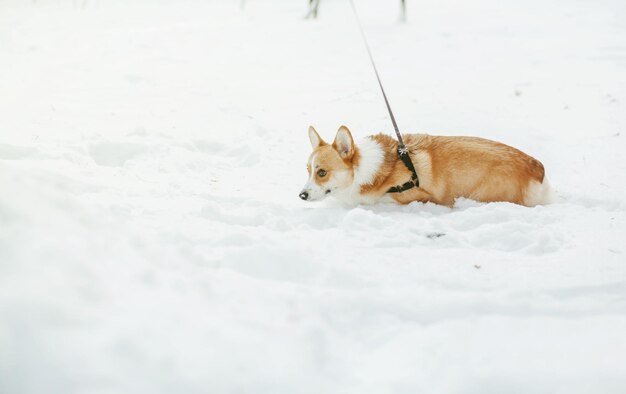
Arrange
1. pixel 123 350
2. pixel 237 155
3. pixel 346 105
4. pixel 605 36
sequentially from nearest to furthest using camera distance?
pixel 123 350 → pixel 237 155 → pixel 346 105 → pixel 605 36

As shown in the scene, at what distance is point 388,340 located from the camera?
2.03 meters

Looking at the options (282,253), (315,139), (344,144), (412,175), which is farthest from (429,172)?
(282,253)

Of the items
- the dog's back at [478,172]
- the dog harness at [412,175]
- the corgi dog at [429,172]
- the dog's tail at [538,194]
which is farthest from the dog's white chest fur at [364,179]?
the dog's tail at [538,194]

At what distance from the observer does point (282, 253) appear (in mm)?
2529

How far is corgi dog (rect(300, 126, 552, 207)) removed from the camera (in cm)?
375

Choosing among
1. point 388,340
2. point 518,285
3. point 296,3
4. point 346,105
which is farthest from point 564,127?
point 296,3

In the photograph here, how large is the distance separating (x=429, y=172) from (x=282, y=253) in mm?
1862

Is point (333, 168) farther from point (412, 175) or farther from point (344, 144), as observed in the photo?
point (412, 175)

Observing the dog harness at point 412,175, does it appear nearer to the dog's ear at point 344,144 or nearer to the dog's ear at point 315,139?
the dog's ear at point 344,144

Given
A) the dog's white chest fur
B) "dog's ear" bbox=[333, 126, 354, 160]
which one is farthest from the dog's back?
"dog's ear" bbox=[333, 126, 354, 160]

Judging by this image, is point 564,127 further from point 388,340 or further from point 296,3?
point 296,3

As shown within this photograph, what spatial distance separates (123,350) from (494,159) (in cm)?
310

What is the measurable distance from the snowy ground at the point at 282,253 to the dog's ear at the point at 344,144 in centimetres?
45

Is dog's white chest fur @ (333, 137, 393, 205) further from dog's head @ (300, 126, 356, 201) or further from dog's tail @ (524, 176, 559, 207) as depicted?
dog's tail @ (524, 176, 559, 207)
